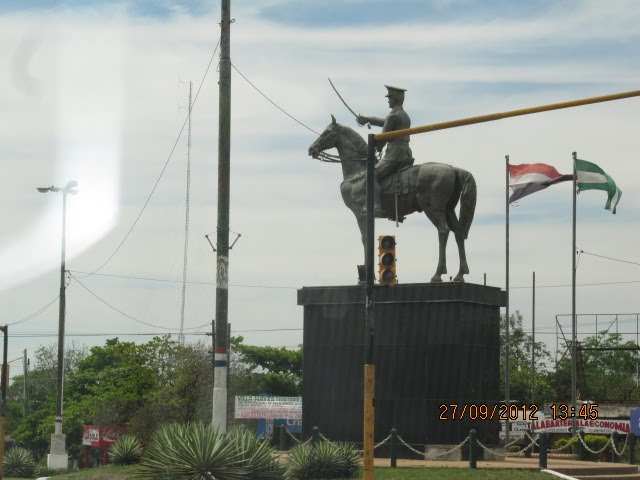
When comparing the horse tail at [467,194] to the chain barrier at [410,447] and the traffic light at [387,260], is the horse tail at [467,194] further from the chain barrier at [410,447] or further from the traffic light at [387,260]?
the traffic light at [387,260]

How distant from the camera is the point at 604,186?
4362 centimetres

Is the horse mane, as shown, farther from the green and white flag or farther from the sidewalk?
the green and white flag

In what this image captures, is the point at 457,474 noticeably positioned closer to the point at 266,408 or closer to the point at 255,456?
the point at 255,456

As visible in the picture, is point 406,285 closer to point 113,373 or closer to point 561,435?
point 561,435

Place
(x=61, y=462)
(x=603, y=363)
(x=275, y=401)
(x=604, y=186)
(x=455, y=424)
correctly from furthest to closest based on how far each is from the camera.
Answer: (x=603, y=363)
(x=275, y=401)
(x=61, y=462)
(x=604, y=186)
(x=455, y=424)

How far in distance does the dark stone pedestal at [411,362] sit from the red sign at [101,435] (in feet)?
82.5

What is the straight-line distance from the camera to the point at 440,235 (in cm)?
2962

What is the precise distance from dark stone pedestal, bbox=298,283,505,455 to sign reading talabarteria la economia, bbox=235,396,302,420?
49.2 metres

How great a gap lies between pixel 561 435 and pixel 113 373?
1278 inches

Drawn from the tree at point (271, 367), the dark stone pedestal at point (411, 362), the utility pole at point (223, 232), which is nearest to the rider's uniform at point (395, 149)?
the dark stone pedestal at point (411, 362)

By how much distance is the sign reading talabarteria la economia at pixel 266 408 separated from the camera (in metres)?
79.9

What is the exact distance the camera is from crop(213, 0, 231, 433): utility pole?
76.3 ft

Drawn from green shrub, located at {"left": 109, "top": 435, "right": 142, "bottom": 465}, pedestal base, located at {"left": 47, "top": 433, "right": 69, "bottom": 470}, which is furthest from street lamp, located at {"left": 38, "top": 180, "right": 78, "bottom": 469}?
green shrub, located at {"left": 109, "top": 435, "right": 142, "bottom": 465}

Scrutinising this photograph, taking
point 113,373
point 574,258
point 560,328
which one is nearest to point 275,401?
point 113,373
